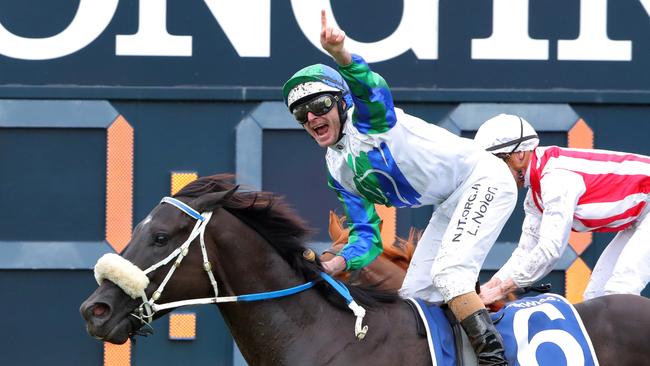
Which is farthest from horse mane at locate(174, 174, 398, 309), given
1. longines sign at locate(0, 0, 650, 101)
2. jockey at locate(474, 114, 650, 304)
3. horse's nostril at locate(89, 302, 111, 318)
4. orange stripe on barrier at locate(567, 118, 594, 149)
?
orange stripe on barrier at locate(567, 118, 594, 149)

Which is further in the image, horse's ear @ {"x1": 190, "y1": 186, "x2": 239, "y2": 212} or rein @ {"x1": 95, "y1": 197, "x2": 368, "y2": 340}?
horse's ear @ {"x1": 190, "y1": 186, "x2": 239, "y2": 212}

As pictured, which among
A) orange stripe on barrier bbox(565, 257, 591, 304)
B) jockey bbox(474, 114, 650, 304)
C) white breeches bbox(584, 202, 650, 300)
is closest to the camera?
jockey bbox(474, 114, 650, 304)

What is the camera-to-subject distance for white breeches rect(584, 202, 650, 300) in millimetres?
4691

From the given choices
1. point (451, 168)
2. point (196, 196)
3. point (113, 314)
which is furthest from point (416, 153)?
point (113, 314)

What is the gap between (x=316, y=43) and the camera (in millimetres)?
6105

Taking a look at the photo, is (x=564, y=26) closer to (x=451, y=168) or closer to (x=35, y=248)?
(x=451, y=168)

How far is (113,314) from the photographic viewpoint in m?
3.78

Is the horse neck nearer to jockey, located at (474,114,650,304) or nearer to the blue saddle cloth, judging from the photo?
the blue saddle cloth

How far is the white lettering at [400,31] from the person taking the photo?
609 cm

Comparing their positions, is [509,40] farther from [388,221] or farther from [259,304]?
[259,304]

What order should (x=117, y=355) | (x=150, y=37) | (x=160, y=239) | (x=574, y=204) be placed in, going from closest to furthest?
(x=160, y=239), (x=574, y=204), (x=117, y=355), (x=150, y=37)

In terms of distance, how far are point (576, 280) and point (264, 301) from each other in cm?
264

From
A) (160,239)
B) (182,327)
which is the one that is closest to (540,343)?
(160,239)

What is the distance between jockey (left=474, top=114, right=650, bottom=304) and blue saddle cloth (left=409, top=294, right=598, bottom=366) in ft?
1.12
